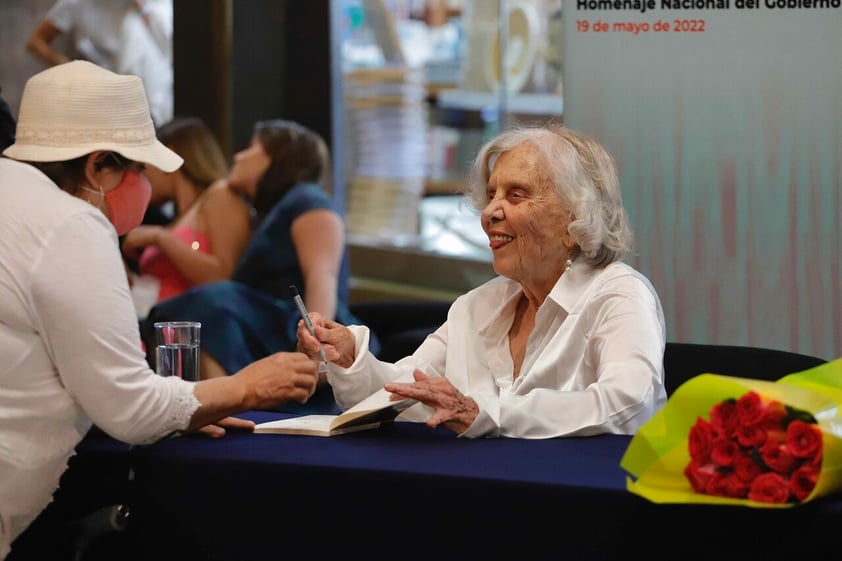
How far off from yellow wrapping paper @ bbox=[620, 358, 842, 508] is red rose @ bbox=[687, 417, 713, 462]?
0.08 ft

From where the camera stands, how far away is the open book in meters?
2.55

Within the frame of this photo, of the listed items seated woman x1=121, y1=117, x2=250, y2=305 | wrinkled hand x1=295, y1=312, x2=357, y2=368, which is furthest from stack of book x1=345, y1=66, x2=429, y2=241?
wrinkled hand x1=295, y1=312, x2=357, y2=368

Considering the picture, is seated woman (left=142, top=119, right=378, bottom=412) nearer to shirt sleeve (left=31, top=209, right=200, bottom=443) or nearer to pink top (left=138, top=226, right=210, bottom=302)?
pink top (left=138, top=226, right=210, bottom=302)

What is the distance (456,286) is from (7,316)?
5258 millimetres

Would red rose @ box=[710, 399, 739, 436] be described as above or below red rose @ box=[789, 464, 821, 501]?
above

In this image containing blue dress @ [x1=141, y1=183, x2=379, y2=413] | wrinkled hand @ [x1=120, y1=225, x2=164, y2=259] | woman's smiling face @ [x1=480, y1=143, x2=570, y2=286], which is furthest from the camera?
wrinkled hand @ [x1=120, y1=225, x2=164, y2=259]

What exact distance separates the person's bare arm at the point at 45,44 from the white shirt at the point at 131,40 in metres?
0.09

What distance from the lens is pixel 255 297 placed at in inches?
209

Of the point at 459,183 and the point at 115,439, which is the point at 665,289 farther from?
the point at 459,183

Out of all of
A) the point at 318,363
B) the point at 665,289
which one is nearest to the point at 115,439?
the point at 318,363

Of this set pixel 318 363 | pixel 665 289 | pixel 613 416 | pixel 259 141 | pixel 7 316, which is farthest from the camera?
pixel 259 141

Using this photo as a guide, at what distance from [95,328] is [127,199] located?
0.36 m

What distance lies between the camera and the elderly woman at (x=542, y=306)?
2.83m

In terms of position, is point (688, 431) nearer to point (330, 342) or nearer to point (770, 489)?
point (770, 489)
